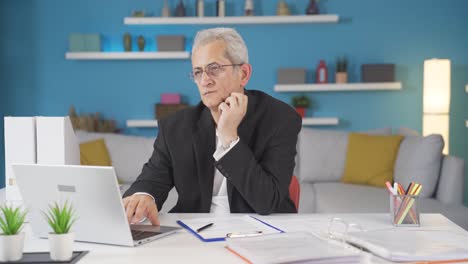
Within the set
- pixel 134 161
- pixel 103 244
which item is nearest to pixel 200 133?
pixel 103 244

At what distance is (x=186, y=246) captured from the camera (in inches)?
62.5

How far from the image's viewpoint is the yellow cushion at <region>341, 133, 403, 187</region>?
15.6 feet

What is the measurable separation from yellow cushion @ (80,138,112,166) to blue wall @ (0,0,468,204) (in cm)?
101

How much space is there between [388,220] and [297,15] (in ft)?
13.3

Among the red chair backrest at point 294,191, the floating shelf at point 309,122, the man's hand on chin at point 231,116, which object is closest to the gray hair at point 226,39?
the man's hand on chin at point 231,116

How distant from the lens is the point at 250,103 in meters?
2.32

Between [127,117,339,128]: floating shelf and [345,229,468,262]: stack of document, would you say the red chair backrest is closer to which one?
[345,229,468,262]: stack of document

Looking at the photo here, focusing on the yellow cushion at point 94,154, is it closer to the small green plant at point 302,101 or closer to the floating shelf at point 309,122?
the floating shelf at point 309,122

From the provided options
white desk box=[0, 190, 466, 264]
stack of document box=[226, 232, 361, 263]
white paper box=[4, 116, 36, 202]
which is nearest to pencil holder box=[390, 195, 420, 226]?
white desk box=[0, 190, 466, 264]

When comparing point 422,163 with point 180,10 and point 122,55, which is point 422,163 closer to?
point 180,10

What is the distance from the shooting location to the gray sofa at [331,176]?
4.21 meters

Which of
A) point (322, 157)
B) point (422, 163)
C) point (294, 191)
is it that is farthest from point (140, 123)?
point (294, 191)

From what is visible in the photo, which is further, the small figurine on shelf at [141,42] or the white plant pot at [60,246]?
the small figurine on shelf at [141,42]

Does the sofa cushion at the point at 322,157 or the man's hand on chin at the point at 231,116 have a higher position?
the man's hand on chin at the point at 231,116
